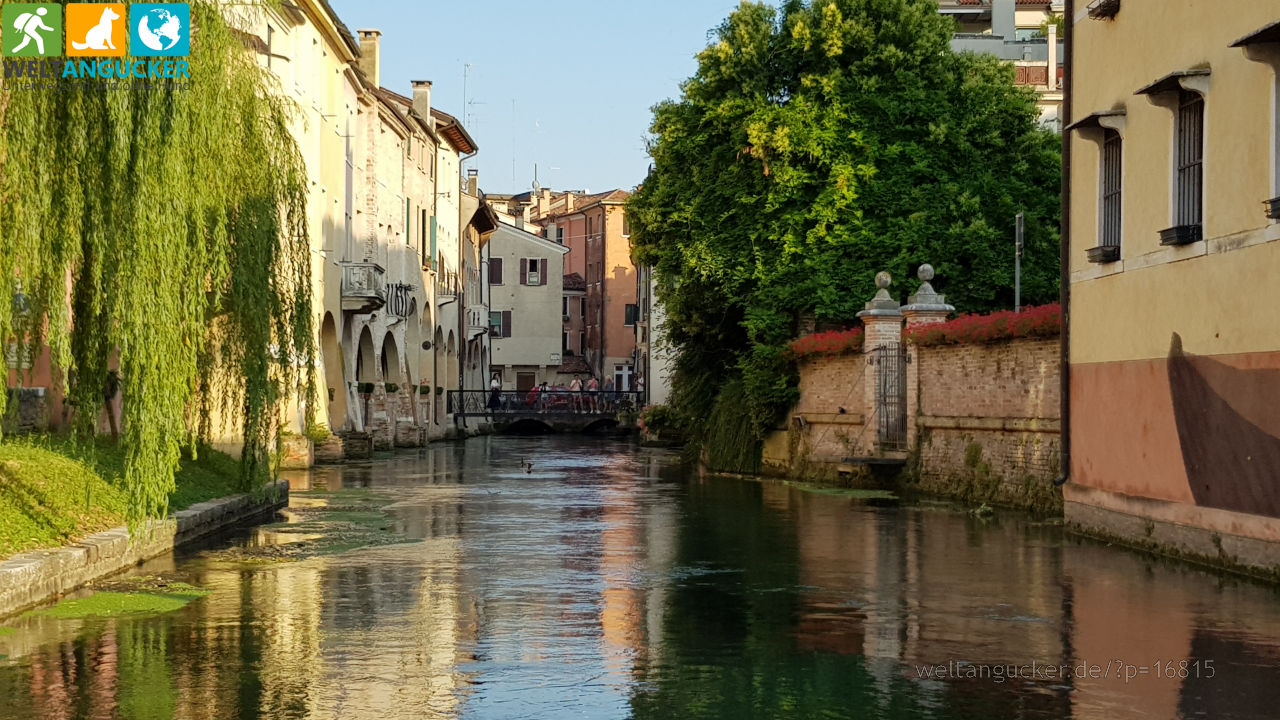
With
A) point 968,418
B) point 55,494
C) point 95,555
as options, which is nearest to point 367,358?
point 968,418

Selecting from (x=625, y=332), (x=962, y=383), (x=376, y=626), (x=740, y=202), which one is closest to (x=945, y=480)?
(x=962, y=383)

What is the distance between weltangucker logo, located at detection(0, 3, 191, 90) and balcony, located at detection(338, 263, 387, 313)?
95.2ft

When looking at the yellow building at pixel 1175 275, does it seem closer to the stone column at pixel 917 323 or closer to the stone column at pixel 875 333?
the stone column at pixel 917 323

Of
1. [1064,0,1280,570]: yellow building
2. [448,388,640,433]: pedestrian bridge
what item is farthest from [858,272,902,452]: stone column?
[448,388,640,433]: pedestrian bridge

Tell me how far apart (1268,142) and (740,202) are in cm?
2044

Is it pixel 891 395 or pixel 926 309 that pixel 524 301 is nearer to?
pixel 891 395

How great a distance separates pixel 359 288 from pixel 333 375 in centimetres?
250

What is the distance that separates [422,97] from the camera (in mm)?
61625

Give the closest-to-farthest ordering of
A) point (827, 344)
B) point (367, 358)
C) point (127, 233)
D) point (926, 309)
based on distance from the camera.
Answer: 1. point (127, 233)
2. point (926, 309)
3. point (827, 344)
4. point (367, 358)

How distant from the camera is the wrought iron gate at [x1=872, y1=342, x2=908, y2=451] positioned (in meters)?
29.3

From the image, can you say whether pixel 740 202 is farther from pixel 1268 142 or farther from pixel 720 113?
pixel 1268 142

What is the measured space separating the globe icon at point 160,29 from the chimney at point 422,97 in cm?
4642

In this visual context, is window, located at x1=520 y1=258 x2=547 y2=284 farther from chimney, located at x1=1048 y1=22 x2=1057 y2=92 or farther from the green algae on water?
the green algae on water

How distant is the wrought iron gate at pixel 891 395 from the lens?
29.3 metres
